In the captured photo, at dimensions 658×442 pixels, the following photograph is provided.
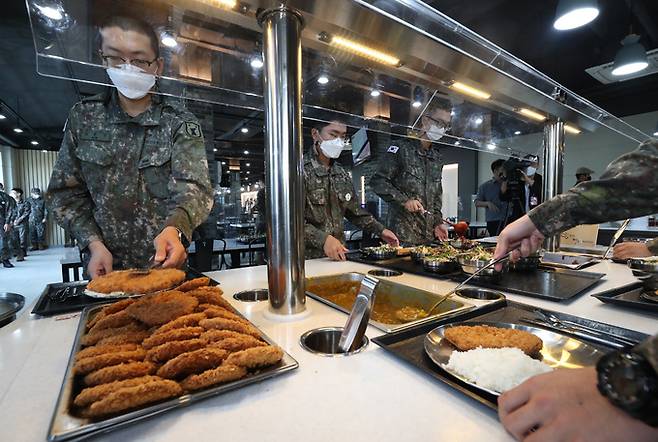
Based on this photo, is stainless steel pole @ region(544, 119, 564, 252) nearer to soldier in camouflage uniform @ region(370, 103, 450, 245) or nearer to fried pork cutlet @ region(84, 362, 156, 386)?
soldier in camouflage uniform @ region(370, 103, 450, 245)

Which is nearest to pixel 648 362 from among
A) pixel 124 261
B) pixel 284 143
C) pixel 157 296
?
pixel 284 143

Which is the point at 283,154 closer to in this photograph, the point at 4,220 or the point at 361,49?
the point at 361,49

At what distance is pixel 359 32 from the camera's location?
51.1 inches

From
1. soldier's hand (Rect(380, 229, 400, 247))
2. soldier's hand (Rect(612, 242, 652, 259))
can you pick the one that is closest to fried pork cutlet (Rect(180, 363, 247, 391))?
soldier's hand (Rect(380, 229, 400, 247))

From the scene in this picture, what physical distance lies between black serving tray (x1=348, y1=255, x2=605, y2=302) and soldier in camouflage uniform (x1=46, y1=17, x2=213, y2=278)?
1096mm

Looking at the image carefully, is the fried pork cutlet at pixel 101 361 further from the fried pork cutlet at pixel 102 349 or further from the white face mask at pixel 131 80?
the white face mask at pixel 131 80

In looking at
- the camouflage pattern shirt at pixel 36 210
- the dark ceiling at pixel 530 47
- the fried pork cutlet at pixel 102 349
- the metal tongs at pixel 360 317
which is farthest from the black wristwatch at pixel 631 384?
the camouflage pattern shirt at pixel 36 210

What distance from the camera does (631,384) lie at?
1.16 feet

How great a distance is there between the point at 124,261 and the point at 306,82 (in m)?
1.39

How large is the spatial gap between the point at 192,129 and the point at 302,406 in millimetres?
1423

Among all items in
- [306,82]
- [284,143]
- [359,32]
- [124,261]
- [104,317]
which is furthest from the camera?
[306,82]

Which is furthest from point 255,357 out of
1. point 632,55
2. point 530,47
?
point 530,47

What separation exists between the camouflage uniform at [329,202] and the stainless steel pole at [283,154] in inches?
54.3

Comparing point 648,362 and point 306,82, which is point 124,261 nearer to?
point 306,82
